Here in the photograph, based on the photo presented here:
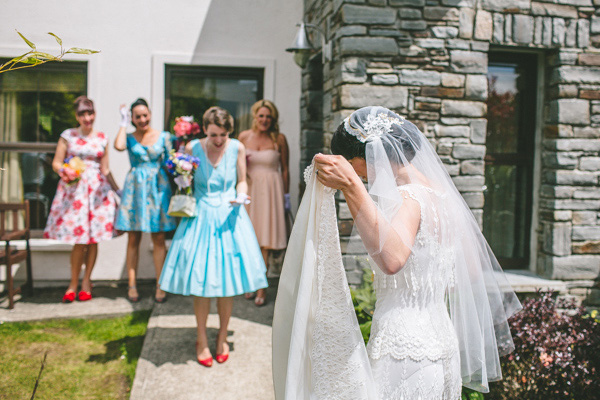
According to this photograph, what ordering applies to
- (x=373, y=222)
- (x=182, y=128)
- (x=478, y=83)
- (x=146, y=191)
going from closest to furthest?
(x=373, y=222) < (x=478, y=83) < (x=182, y=128) < (x=146, y=191)

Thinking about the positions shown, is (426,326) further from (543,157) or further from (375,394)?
(543,157)

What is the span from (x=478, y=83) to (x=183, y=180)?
8.66 ft

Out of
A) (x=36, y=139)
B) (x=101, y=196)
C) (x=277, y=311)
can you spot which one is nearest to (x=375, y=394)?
(x=277, y=311)

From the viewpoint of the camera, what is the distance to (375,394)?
1812mm

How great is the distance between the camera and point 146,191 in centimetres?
485

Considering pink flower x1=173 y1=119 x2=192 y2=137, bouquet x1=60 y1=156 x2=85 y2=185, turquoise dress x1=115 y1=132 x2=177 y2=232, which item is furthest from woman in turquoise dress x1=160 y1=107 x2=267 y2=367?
bouquet x1=60 y1=156 x2=85 y2=185

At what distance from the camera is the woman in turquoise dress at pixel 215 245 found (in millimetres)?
3533

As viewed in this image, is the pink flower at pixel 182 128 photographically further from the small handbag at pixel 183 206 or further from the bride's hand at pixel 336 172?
the bride's hand at pixel 336 172

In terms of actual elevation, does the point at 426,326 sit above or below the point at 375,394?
above

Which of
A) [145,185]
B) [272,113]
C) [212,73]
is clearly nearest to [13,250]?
[145,185]

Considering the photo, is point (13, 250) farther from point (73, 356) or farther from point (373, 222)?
point (373, 222)

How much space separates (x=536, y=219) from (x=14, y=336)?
16.0 feet

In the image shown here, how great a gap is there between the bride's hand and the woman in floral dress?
152 inches

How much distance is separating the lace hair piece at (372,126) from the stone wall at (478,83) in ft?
7.21
